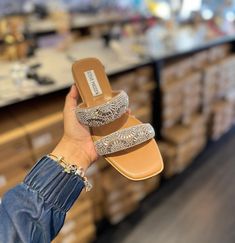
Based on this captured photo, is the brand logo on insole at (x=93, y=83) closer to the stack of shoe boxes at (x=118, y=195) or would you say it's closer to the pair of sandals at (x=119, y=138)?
the pair of sandals at (x=119, y=138)

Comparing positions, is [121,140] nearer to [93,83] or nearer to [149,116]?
[93,83]

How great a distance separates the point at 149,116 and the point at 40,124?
2.50 ft

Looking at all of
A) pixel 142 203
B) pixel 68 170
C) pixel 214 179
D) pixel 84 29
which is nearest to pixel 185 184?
pixel 214 179

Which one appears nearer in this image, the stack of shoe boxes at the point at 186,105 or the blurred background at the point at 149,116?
the blurred background at the point at 149,116

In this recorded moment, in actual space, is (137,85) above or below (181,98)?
above

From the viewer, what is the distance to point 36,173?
597 mm

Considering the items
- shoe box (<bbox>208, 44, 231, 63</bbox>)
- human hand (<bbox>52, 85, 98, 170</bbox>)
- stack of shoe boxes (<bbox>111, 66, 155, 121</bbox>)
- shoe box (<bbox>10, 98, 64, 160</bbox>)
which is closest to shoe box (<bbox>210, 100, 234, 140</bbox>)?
shoe box (<bbox>208, 44, 231, 63</bbox>)

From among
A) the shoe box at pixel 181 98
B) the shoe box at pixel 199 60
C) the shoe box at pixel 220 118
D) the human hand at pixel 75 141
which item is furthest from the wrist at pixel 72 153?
the shoe box at pixel 220 118

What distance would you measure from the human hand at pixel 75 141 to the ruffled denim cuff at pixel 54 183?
70mm

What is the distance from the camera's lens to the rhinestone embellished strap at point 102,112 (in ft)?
2.42

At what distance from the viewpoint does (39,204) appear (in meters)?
0.56

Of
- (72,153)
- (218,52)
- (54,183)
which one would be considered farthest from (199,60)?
(54,183)

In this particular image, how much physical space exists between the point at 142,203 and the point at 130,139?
3.51ft

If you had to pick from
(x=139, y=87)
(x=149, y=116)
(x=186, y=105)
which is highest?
(x=139, y=87)
